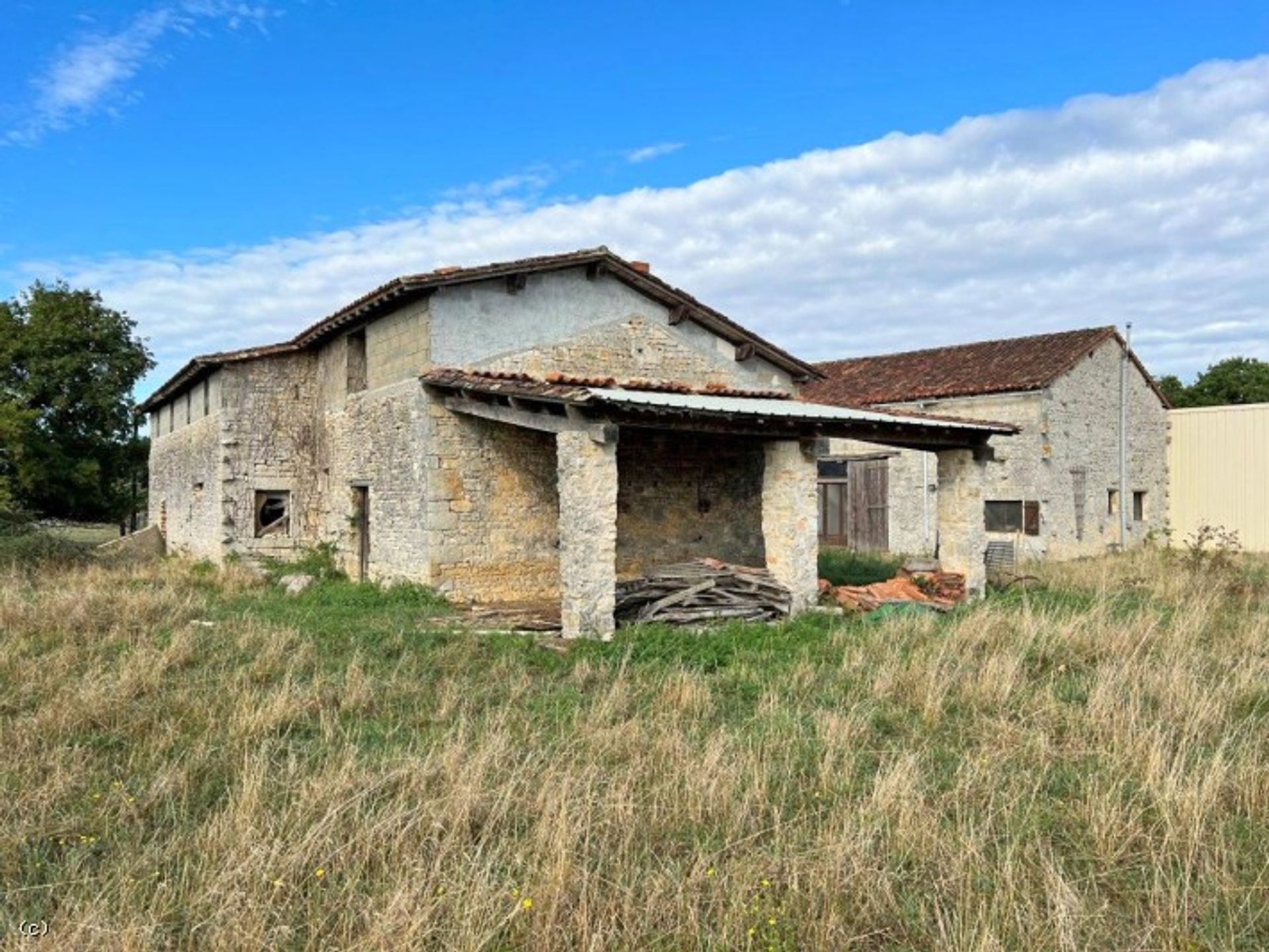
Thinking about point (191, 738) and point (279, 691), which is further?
point (279, 691)

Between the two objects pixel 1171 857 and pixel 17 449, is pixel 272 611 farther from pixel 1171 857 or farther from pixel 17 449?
pixel 17 449

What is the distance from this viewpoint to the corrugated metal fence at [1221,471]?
76.7 feet

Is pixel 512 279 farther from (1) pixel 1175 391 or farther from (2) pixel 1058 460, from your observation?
(1) pixel 1175 391

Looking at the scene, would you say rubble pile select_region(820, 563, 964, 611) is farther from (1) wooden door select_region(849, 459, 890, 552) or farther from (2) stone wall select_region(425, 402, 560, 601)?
(1) wooden door select_region(849, 459, 890, 552)

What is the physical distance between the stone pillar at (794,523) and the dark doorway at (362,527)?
277 inches

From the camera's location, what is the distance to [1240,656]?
8.29 meters

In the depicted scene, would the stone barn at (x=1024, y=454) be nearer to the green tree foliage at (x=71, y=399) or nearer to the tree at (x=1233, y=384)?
the tree at (x=1233, y=384)

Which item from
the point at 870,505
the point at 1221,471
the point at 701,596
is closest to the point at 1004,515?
the point at 870,505

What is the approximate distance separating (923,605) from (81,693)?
30.3ft

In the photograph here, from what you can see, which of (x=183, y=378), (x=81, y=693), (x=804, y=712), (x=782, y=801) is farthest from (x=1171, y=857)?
(x=183, y=378)

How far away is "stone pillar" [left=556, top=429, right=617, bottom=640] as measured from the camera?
996 centimetres

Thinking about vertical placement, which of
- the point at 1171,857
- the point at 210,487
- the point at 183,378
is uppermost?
the point at 183,378

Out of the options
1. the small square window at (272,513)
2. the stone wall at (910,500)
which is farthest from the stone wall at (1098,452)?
the small square window at (272,513)

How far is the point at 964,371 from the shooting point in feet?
73.3
